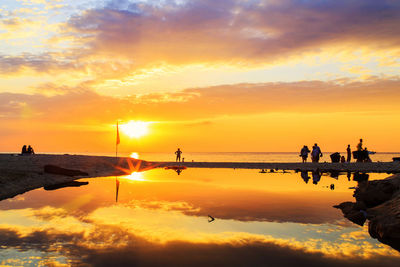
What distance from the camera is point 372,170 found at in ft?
128

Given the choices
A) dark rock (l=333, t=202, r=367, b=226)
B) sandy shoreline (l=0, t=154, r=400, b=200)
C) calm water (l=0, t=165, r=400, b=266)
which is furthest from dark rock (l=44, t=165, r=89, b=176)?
dark rock (l=333, t=202, r=367, b=226)

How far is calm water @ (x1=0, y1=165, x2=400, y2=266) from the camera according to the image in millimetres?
8562

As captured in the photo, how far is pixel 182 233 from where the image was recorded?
11.2 meters

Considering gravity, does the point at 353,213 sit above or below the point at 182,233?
above

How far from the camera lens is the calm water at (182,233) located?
28.1 feet

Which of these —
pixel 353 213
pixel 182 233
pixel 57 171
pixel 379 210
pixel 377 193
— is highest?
pixel 57 171

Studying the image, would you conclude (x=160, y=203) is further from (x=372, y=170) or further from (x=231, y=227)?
(x=372, y=170)

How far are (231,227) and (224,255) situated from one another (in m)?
3.11

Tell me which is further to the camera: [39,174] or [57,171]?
[57,171]

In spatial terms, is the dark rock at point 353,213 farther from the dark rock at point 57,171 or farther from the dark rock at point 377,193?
the dark rock at point 57,171

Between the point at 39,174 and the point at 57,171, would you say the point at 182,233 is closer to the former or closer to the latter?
the point at 39,174

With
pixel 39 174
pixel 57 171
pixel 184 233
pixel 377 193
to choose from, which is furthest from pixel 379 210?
pixel 57 171

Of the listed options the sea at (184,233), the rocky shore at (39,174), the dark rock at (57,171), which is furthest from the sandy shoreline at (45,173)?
the sea at (184,233)

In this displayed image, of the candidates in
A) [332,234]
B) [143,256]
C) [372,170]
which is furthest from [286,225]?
[372,170]
